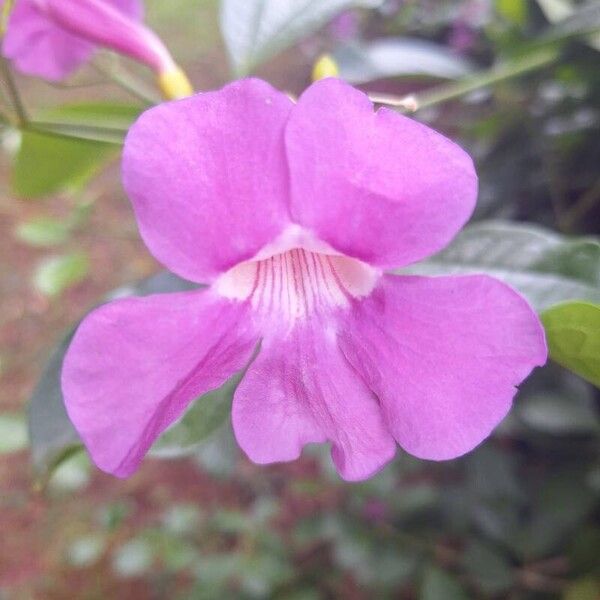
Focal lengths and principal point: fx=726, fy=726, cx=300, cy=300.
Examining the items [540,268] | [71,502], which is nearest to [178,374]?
[540,268]

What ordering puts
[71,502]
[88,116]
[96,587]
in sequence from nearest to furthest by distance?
[88,116]
[96,587]
[71,502]

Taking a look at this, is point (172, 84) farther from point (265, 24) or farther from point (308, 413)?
point (308, 413)

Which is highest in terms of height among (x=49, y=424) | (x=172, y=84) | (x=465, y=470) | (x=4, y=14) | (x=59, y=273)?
(x=4, y=14)

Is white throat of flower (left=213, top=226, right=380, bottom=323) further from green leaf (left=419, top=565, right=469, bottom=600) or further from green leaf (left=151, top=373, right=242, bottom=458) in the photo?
green leaf (left=419, top=565, right=469, bottom=600)

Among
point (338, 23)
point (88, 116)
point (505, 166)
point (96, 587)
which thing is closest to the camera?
point (88, 116)

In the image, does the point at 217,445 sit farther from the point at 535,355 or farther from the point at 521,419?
the point at 535,355

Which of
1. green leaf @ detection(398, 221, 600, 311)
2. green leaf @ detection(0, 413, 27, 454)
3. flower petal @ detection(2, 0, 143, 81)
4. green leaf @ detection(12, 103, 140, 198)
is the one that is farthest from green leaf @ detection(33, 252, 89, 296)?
green leaf @ detection(398, 221, 600, 311)

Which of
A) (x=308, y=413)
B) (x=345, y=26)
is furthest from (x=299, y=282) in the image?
(x=345, y=26)

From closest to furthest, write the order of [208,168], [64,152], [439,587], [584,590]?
[208,168]
[64,152]
[584,590]
[439,587]
